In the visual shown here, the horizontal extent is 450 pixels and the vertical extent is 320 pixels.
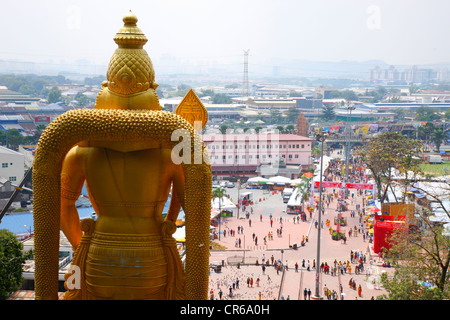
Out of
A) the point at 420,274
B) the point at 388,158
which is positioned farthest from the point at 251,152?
the point at 420,274

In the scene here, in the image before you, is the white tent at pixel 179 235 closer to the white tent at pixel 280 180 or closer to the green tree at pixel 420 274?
the green tree at pixel 420 274

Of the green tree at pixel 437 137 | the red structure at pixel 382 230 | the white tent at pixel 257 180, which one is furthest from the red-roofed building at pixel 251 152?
the red structure at pixel 382 230

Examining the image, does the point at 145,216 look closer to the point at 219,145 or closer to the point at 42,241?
the point at 42,241

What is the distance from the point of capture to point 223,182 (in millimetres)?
43344

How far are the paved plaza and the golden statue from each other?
10770 mm

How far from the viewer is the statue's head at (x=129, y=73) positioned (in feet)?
28.7

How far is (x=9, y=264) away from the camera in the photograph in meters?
15.2

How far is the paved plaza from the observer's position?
20438mm

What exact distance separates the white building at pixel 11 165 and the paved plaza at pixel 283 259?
12531 millimetres

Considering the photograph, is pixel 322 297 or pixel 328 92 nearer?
pixel 322 297

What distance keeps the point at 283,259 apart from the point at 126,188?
1678 centimetres
